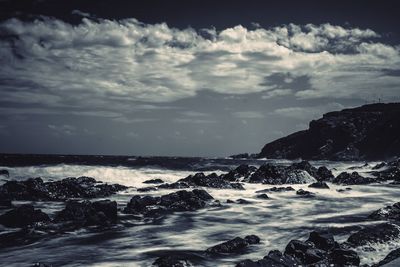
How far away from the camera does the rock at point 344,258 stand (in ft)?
30.5

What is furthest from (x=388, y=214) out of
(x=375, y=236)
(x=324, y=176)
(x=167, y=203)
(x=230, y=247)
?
(x=324, y=176)

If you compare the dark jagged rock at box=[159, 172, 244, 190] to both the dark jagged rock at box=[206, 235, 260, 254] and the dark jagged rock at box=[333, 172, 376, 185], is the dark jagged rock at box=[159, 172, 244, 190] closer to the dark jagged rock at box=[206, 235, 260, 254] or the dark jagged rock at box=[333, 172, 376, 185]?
the dark jagged rock at box=[333, 172, 376, 185]

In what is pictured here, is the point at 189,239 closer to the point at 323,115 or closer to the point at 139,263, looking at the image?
the point at 139,263

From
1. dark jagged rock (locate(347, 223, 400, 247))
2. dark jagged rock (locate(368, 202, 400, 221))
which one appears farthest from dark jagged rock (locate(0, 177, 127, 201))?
dark jagged rock (locate(347, 223, 400, 247))

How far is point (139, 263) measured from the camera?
10.7 m

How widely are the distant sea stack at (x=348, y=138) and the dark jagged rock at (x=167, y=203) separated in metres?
86.8

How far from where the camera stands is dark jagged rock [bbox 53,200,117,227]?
1596 centimetres

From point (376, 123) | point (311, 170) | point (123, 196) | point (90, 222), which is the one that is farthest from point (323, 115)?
point (90, 222)

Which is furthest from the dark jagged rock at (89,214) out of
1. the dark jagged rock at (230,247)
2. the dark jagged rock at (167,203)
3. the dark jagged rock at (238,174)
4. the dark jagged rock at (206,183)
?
the dark jagged rock at (238,174)

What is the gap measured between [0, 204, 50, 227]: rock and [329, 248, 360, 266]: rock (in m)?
12.5

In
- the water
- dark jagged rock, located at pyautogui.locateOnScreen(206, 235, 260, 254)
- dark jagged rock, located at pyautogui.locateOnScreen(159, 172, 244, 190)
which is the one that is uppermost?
dark jagged rock, located at pyautogui.locateOnScreen(159, 172, 244, 190)

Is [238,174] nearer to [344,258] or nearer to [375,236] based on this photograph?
[375,236]

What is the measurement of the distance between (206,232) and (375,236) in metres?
6.60

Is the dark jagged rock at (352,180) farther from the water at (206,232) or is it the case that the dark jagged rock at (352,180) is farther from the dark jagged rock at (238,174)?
the dark jagged rock at (238,174)
